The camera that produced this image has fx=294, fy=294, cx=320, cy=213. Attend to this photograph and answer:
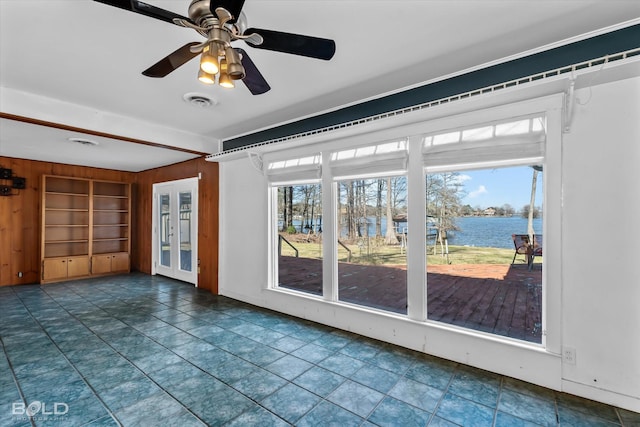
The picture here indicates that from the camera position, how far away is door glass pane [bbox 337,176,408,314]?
10.3 ft

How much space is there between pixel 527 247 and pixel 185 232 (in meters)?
5.54

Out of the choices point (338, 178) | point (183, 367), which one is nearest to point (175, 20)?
point (338, 178)

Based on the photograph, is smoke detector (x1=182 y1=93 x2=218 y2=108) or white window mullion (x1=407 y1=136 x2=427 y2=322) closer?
white window mullion (x1=407 y1=136 x2=427 y2=322)

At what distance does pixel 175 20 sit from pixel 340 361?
268 cm

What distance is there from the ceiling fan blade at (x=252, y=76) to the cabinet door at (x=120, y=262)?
6284 mm

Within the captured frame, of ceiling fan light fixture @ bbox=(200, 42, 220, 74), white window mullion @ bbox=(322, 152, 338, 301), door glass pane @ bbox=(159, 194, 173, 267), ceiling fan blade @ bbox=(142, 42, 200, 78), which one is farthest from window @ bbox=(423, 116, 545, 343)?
door glass pane @ bbox=(159, 194, 173, 267)

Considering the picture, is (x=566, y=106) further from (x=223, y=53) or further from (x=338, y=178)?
(x=223, y=53)

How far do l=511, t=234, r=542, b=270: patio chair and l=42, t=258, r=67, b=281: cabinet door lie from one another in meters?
7.64

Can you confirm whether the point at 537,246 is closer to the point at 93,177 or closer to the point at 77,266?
the point at 77,266

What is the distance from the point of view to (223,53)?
5.29ft

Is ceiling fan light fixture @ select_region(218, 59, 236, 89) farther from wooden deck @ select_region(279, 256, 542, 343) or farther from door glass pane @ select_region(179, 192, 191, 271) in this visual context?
door glass pane @ select_region(179, 192, 191, 271)

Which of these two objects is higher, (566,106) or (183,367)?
(566,106)

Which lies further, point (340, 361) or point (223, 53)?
point (340, 361)

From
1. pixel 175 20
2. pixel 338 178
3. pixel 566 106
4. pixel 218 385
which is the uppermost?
pixel 175 20
